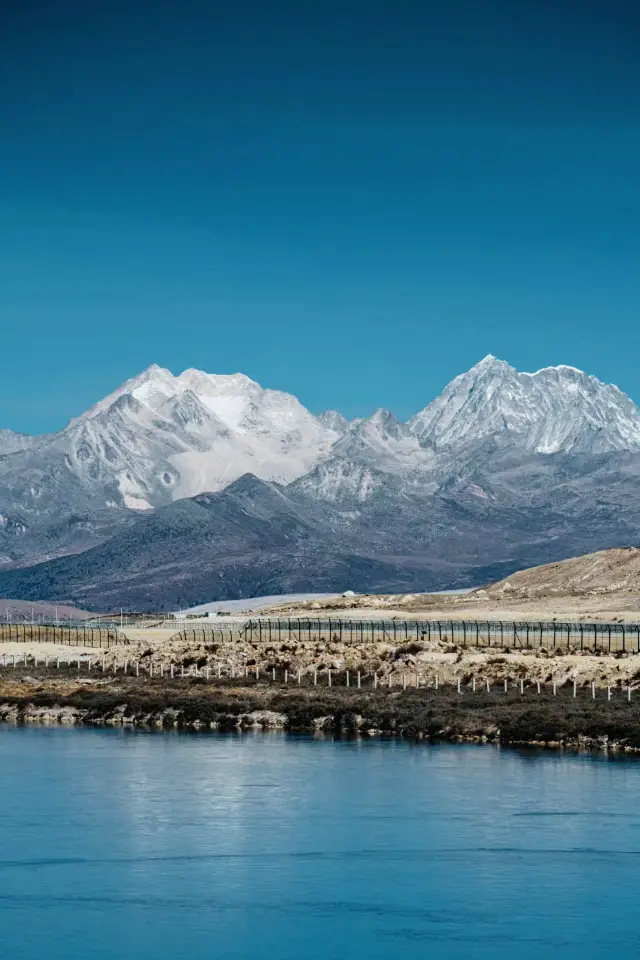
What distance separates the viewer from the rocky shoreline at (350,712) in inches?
2749

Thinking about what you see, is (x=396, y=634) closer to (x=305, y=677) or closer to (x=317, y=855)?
(x=305, y=677)

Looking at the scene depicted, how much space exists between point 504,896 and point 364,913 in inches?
153

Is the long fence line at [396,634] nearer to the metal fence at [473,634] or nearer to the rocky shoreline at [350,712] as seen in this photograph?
the metal fence at [473,634]

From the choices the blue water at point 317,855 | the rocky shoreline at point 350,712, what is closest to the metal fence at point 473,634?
the rocky shoreline at point 350,712

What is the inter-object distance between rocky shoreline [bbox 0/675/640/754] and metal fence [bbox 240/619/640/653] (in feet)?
79.4

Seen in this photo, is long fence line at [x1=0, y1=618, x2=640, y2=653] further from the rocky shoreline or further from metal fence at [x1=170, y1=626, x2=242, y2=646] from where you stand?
the rocky shoreline

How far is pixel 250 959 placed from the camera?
35.9 meters

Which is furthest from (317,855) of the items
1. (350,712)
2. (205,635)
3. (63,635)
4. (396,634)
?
(63,635)

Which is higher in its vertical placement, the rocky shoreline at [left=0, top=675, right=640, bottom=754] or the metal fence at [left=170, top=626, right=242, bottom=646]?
the metal fence at [left=170, top=626, right=242, bottom=646]

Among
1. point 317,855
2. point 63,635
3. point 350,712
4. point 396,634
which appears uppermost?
point 63,635

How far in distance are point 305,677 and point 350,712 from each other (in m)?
19.4

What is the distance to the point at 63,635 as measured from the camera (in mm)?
154250

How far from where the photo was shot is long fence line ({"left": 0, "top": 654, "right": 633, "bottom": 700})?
280 ft

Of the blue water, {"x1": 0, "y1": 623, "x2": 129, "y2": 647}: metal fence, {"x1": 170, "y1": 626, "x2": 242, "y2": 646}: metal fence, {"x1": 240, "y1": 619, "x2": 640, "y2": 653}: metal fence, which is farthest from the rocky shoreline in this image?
{"x1": 0, "y1": 623, "x2": 129, "y2": 647}: metal fence
